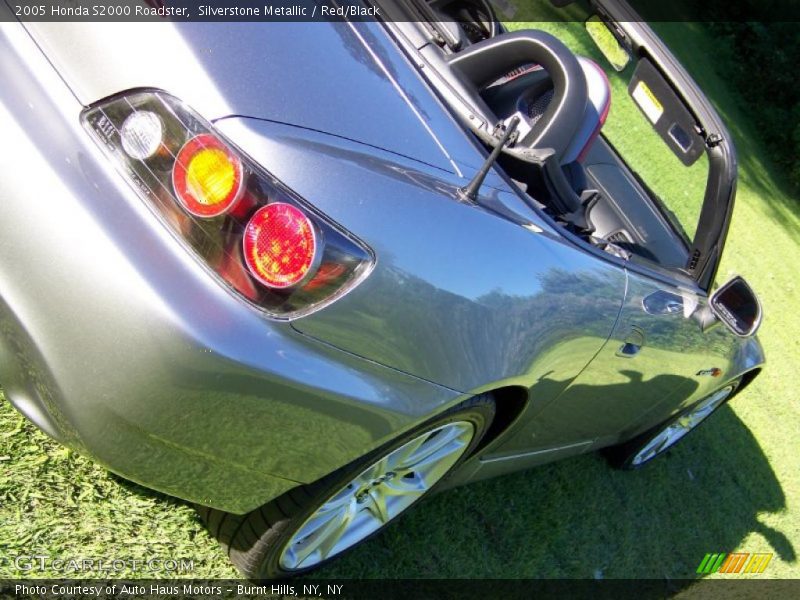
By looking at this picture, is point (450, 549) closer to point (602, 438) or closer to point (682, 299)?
point (602, 438)

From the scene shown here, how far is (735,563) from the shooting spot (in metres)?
4.21

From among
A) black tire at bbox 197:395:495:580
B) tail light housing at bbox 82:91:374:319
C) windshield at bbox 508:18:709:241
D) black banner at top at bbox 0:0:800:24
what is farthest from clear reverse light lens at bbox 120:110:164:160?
windshield at bbox 508:18:709:241

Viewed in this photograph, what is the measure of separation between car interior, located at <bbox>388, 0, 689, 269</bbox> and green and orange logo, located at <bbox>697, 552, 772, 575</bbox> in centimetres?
151

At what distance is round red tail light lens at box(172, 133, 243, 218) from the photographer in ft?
5.94

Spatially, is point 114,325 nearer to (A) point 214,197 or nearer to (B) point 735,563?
(A) point 214,197

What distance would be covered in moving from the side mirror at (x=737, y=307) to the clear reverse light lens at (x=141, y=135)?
2.05 metres

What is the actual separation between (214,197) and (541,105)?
170 cm

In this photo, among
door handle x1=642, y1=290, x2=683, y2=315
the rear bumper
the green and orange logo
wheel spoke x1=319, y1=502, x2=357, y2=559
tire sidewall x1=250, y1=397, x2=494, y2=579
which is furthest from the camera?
the green and orange logo

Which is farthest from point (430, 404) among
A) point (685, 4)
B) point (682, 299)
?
point (685, 4)

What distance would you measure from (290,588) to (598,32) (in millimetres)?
2202

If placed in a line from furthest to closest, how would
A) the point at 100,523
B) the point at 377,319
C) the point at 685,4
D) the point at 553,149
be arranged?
the point at 685,4, the point at 553,149, the point at 100,523, the point at 377,319

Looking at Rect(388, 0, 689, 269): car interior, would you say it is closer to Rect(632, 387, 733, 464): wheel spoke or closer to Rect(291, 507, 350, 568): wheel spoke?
Rect(632, 387, 733, 464): wheel spoke

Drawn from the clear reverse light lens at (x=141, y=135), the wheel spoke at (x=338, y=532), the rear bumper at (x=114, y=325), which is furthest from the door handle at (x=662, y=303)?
the clear reverse light lens at (x=141, y=135)

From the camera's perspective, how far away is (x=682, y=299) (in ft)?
10.1
